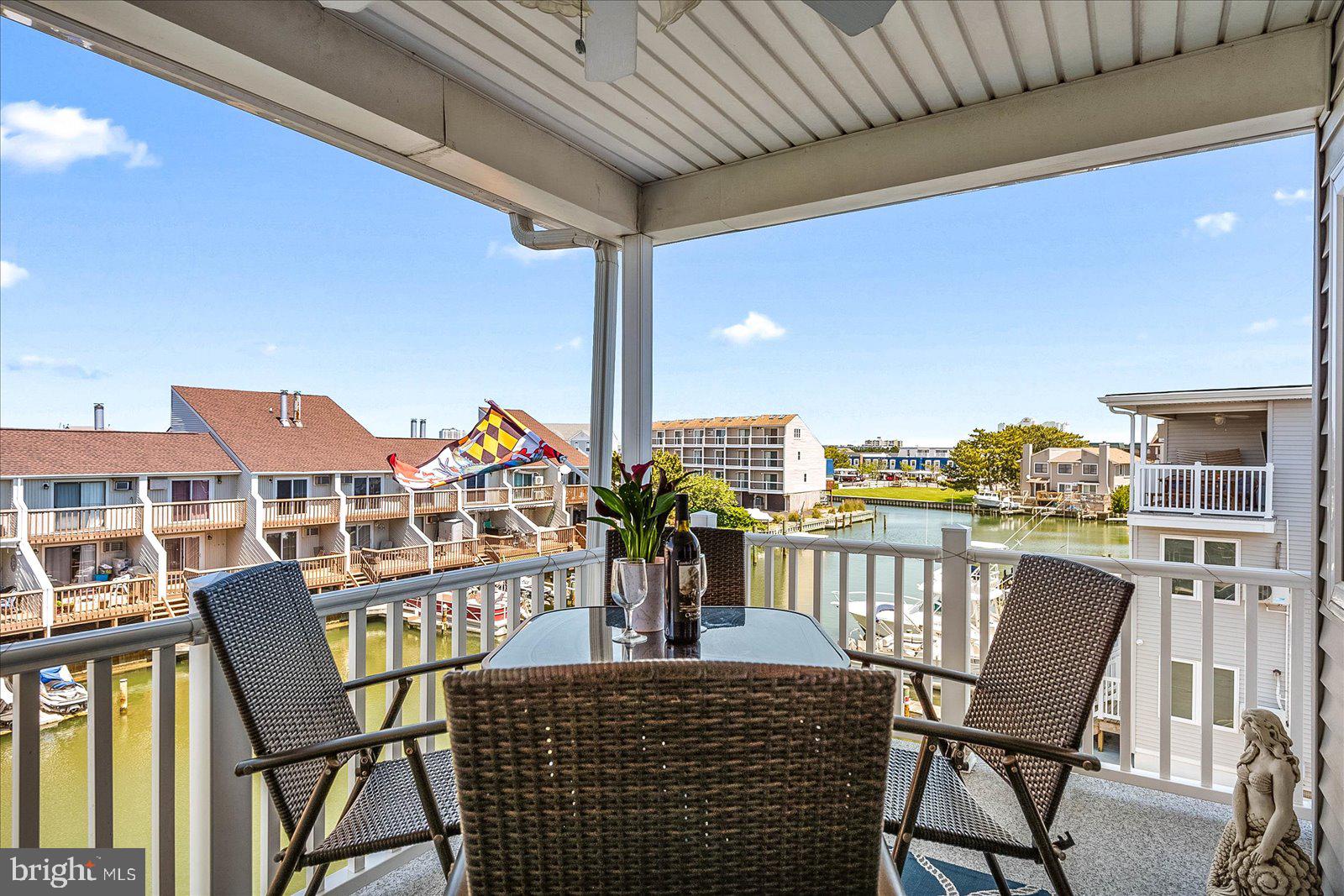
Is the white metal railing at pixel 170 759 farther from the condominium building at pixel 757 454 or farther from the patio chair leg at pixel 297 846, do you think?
the condominium building at pixel 757 454

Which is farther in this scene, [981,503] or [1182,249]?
[981,503]

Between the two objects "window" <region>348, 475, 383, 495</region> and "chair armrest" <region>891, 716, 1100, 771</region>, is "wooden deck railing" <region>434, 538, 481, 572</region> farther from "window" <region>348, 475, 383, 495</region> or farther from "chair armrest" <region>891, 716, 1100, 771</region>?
"chair armrest" <region>891, 716, 1100, 771</region>

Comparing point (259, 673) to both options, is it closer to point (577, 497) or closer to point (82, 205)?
point (82, 205)

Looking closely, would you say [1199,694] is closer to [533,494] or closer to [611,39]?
[533,494]

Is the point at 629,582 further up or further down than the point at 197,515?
further down

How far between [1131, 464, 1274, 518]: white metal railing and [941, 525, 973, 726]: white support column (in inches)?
26.7

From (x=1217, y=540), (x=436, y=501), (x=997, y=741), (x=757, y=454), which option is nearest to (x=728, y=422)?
(x=757, y=454)

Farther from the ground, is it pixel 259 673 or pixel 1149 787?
pixel 259 673

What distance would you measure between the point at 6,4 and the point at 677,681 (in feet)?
7.00

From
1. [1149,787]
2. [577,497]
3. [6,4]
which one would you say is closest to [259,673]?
[6,4]

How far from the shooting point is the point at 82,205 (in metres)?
1.80

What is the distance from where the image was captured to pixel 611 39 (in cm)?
172

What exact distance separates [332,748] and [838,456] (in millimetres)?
2587

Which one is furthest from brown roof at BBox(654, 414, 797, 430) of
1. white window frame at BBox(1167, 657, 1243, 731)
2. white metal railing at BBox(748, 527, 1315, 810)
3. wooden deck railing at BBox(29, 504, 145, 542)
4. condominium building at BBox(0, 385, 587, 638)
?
wooden deck railing at BBox(29, 504, 145, 542)
